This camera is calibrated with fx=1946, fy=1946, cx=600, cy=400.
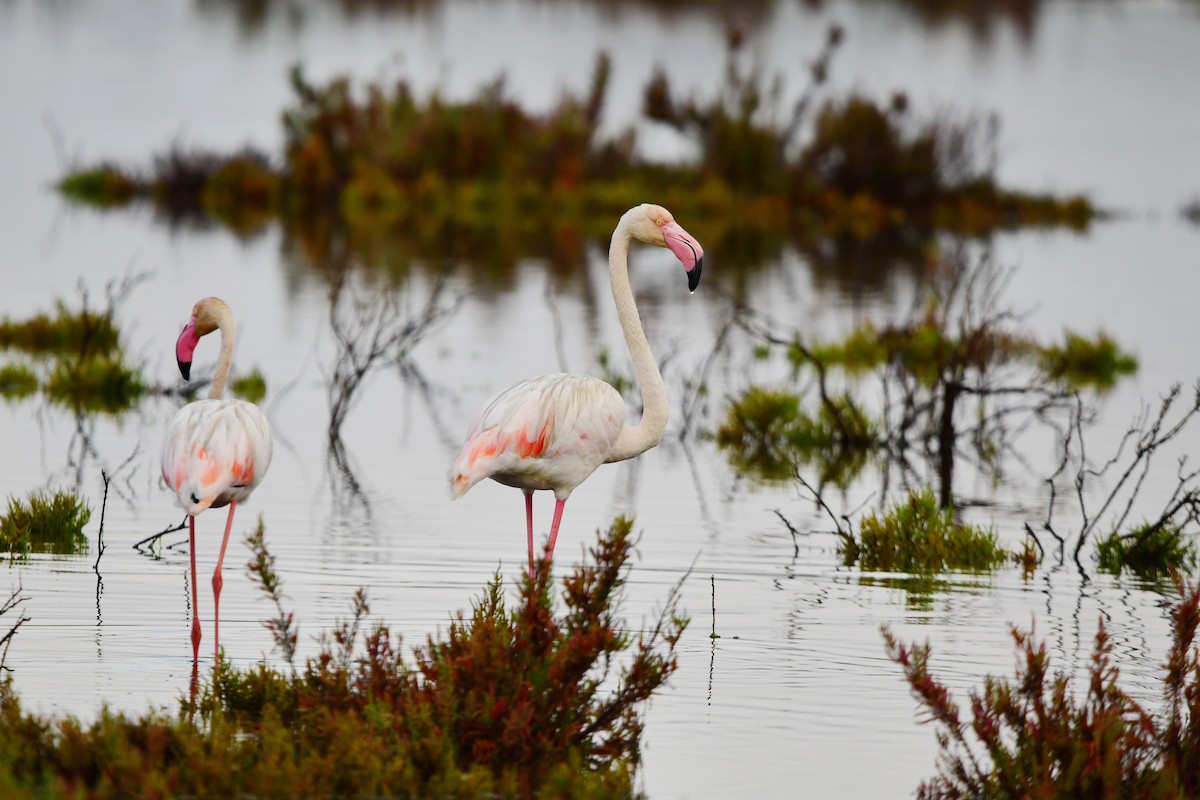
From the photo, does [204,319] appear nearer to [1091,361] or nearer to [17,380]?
[17,380]

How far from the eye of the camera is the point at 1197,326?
79.4ft

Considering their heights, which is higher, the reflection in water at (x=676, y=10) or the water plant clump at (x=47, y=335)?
the reflection in water at (x=676, y=10)

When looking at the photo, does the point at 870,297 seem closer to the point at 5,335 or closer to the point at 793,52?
the point at 5,335

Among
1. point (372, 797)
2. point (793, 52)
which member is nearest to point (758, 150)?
point (372, 797)

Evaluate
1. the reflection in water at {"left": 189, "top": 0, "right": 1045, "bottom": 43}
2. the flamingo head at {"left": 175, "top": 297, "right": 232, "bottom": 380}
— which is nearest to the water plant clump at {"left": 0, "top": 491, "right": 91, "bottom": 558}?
the flamingo head at {"left": 175, "top": 297, "right": 232, "bottom": 380}

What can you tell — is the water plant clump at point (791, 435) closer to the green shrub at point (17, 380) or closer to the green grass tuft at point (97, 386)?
the green grass tuft at point (97, 386)

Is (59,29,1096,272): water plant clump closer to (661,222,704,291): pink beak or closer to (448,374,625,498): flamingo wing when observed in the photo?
(661,222,704,291): pink beak

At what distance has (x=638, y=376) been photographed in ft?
27.6

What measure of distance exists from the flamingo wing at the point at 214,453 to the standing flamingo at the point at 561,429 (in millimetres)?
811

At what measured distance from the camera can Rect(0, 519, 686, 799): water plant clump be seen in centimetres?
548

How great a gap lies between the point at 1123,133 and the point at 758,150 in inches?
1687

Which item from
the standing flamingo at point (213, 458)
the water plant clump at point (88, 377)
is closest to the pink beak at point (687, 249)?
the standing flamingo at point (213, 458)

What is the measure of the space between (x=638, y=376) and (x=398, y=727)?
9.26 ft

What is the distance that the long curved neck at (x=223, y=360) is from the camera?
857cm
